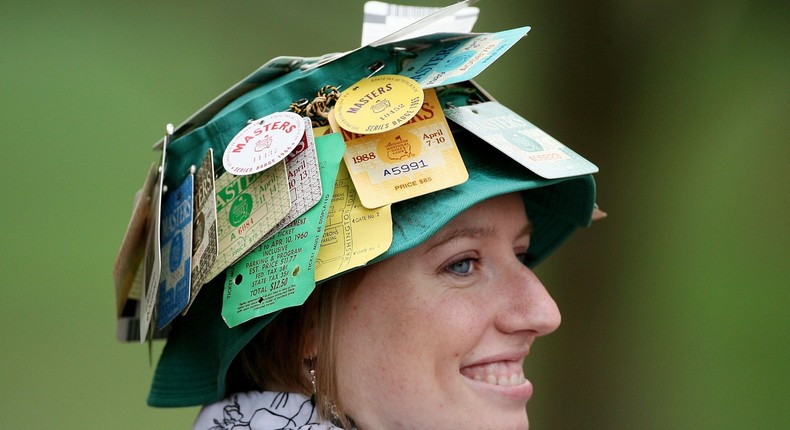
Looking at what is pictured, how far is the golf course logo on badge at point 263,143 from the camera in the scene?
133cm

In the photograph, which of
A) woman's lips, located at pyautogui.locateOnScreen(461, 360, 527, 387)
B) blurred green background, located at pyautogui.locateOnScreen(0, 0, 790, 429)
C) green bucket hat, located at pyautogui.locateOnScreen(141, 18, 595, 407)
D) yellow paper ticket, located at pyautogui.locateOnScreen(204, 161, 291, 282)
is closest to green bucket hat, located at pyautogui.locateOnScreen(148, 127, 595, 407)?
green bucket hat, located at pyautogui.locateOnScreen(141, 18, 595, 407)

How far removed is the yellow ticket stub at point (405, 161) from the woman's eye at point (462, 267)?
0.17 metres

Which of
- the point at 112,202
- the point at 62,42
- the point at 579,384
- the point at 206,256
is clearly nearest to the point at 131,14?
the point at 62,42

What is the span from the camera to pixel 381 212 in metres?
1.30

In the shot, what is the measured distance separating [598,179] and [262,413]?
1911 millimetres

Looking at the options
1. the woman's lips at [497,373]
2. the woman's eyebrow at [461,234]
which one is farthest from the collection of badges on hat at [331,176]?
the woman's lips at [497,373]

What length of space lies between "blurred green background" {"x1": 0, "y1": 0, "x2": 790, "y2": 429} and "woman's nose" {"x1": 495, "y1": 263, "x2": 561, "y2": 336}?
1301 mm

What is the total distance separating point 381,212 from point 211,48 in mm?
1368

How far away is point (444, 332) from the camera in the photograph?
138 cm

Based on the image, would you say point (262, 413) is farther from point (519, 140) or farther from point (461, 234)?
point (519, 140)

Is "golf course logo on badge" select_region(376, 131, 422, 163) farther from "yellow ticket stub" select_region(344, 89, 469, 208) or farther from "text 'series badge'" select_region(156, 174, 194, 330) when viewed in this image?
"text 'series badge'" select_region(156, 174, 194, 330)

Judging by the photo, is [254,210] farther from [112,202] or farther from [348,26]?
[348,26]

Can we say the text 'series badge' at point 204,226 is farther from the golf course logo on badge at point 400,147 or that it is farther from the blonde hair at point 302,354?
the golf course logo on badge at point 400,147

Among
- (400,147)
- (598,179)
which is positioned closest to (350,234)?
(400,147)
